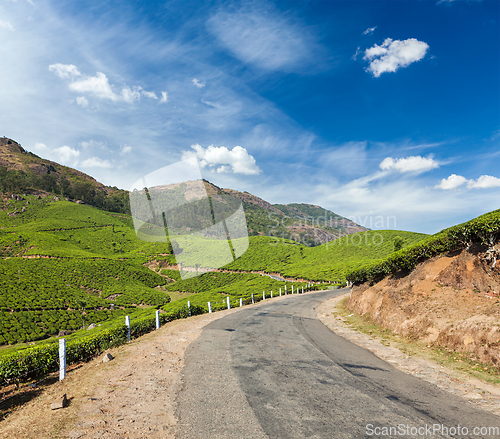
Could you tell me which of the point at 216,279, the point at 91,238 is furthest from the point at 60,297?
the point at 91,238

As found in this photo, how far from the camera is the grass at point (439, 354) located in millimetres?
7109

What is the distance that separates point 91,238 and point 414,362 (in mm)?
141664

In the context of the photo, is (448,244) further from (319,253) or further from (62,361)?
(319,253)

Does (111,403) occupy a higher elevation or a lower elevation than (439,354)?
higher

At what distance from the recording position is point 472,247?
11312 millimetres

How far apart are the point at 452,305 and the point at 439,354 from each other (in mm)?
2509

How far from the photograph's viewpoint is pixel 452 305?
10.5 meters

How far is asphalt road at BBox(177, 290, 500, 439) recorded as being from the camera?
4531 millimetres

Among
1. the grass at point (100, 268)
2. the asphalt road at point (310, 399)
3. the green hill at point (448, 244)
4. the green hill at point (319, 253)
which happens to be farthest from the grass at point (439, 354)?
the green hill at point (319, 253)

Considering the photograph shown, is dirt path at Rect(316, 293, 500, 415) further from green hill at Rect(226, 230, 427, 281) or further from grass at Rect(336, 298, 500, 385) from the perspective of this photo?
green hill at Rect(226, 230, 427, 281)

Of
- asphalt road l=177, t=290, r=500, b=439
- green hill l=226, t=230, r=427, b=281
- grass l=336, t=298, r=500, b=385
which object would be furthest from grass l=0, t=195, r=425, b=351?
asphalt road l=177, t=290, r=500, b=439

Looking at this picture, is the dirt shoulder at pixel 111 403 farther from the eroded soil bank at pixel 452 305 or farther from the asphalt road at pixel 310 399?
the eroded soil bank at pixel 452 305

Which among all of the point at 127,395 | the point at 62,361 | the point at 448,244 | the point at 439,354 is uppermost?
the point at 448,244

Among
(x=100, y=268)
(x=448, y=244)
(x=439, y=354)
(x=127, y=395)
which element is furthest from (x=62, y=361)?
(x=100, y=268)
